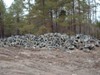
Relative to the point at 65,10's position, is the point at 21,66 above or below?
below

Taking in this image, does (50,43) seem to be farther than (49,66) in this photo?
Yes

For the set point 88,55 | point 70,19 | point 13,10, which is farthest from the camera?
point 13,10

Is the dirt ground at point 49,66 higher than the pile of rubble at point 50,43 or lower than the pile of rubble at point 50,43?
lower

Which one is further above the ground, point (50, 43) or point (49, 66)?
point (50, 43)

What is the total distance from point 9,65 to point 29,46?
6.03 m

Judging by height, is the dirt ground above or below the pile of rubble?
below

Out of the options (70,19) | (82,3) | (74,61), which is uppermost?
(82,3)

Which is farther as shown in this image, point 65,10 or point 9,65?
point 65,10

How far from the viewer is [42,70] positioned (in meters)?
8.10

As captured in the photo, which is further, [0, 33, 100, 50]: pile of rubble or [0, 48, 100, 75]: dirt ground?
[0, 33, 100, 50]: pile of rubble

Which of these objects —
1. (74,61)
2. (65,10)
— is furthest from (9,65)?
(65,10)

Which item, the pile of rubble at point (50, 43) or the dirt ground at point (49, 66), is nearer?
the dirt ground at point (49, 66)

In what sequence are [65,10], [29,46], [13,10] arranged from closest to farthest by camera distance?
[29,46], [65,10], [13,10]

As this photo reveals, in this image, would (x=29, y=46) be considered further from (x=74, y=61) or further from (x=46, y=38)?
(x=74, y=61)
